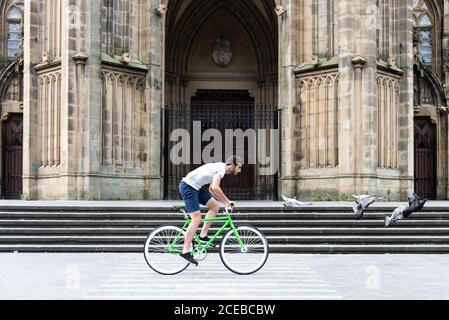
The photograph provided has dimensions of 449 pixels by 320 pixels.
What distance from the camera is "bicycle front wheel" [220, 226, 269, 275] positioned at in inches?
381

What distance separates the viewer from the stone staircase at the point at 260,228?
43.0 feet

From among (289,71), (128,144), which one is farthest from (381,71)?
(128,144)

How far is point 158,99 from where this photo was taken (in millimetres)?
20281

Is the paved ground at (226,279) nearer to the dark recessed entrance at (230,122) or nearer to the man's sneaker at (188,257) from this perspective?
the man's sneaker at (188,257)

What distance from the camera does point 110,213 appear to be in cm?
1428

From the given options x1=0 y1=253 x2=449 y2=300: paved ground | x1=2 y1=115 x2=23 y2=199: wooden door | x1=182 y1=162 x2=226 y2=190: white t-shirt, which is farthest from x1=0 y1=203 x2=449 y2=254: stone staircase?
x1=2 y1=115 x2=23 y2=199: wooden door

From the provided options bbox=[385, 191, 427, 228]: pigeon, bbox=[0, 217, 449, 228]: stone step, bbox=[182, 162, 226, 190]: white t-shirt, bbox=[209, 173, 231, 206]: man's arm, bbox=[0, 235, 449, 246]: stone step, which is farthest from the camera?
bbox=[0, 217, 449, 228]: stone step

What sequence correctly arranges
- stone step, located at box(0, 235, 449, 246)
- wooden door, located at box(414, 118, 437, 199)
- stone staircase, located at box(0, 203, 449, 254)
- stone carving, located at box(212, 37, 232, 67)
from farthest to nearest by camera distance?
wooden door, located at box(414, 118, 437, 199), stone carving, located at box(212, 37, 232, 67), stone step, located at box(0, 235, 449, 246), stone staircase, located at box(0, 203, 449, 254)

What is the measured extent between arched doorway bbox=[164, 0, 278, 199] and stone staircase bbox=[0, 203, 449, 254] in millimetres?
10174

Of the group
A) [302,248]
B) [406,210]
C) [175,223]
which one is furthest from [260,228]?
[406,210]

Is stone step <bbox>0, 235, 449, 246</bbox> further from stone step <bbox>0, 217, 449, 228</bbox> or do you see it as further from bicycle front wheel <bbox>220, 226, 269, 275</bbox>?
bicycle front wheel <bbox>220, 226, 269, 275</bbox>

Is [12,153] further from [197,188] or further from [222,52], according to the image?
[197,188]

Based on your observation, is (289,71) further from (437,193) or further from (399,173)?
(437,193)

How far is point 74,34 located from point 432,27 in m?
16.0
